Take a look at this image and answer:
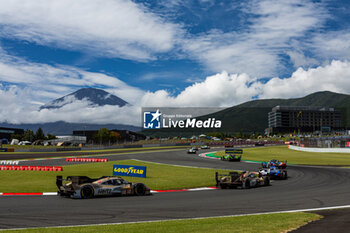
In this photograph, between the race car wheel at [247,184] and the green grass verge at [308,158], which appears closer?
the race car wheel at [247,184]

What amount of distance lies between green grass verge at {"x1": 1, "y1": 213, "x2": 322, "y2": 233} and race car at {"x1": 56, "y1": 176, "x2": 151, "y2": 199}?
7.93m

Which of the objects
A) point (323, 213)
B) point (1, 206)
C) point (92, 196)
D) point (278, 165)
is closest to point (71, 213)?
point (1, 206)

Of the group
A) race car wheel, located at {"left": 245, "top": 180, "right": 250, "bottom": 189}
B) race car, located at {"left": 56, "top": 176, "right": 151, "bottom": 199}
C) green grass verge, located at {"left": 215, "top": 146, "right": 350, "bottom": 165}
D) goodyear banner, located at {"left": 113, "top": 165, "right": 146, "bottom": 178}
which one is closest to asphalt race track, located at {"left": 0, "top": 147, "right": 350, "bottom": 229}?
race car, located at {"left": 56, "top": 176, "right": 151, "bottom": 199}

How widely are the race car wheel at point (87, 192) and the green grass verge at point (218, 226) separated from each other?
7.88 meters

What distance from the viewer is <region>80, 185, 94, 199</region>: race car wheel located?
18.9m

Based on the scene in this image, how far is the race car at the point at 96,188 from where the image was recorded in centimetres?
1894

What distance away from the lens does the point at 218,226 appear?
36.5ft

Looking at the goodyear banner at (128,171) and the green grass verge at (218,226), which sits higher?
the green grass verge at (218,226)

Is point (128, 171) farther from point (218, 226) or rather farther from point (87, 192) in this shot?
point (218, 226)

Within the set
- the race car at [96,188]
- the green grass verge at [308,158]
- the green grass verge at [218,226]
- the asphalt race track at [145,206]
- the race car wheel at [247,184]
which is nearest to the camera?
the green grass verge at [218,226]

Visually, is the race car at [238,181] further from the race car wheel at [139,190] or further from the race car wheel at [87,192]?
the race car wheel at [87,192]

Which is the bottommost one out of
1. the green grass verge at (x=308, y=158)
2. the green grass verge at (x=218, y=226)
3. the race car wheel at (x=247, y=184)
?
the green grass verge at (x=308, y=158)

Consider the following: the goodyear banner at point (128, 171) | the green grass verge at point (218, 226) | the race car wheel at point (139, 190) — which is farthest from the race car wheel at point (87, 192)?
the goodyear banner at point (128, 171)

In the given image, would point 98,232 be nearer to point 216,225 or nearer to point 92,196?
point 216,225
